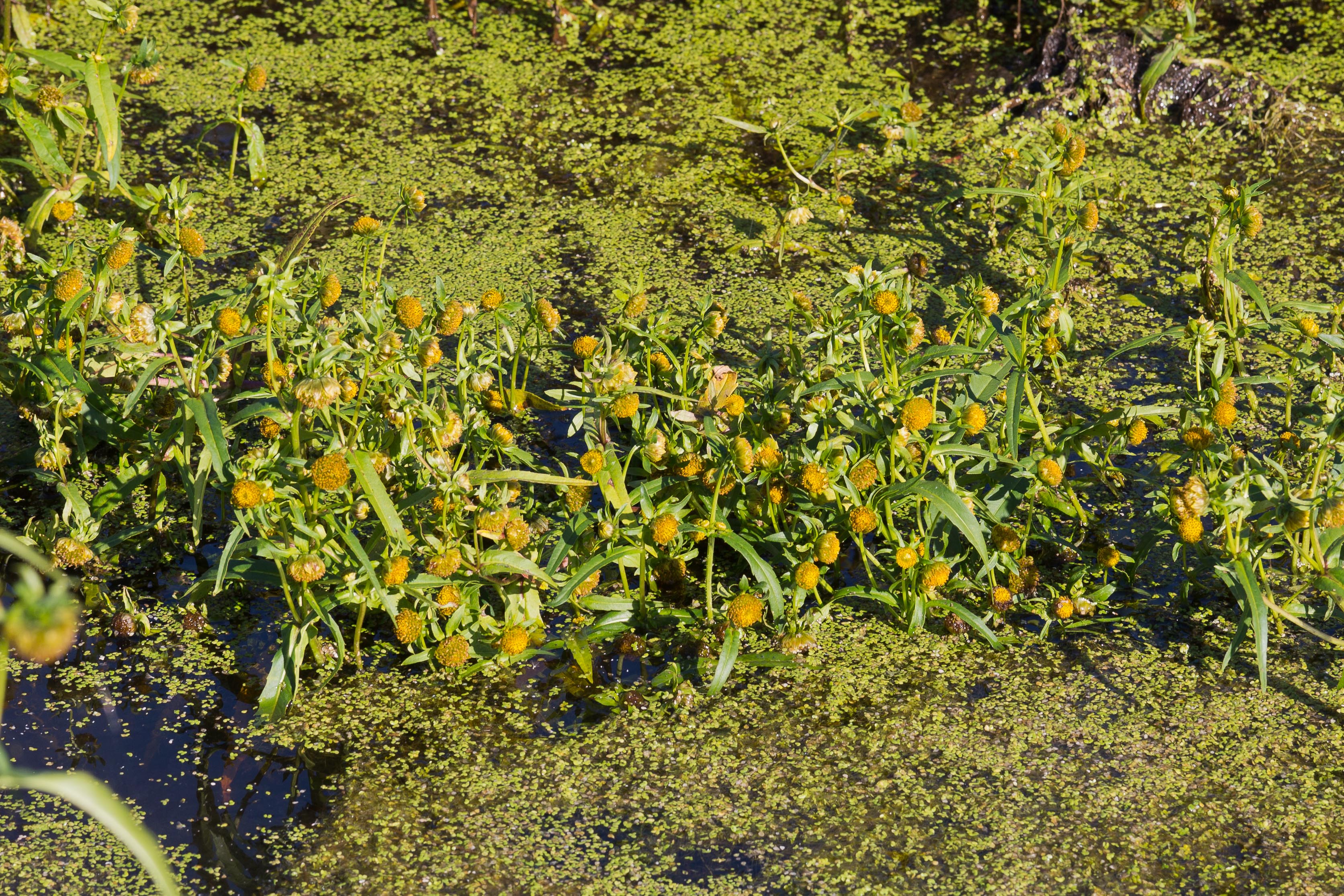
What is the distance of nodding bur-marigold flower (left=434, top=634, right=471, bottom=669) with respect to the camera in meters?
2.05

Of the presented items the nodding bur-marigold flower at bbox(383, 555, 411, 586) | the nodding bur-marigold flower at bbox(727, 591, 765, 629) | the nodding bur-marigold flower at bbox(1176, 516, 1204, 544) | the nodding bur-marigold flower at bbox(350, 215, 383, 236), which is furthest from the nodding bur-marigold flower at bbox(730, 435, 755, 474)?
the nodding bur-marigold flower at bbox(350, 215, 383, 236)

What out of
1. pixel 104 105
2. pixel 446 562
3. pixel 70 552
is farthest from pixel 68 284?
pixel 446 562

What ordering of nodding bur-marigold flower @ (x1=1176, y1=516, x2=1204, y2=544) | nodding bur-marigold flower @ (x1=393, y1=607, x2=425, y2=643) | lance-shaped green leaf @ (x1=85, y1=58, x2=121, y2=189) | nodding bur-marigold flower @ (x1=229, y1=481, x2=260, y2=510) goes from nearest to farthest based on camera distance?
nodding bur-marigold flower @ (x1=229, y1=481, x2=260, y2=510) < nodding bur-marigold flower @ (x1=1176, y1=516, x2=1204, y2=544) < nodding bur-marigold flower @ (x1=393, y1=607, x2=425, y2=643) < lance-shaped green leaf @ (x1=85, y1=58, x2=121, y2=189)

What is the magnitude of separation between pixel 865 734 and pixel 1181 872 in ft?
1.60

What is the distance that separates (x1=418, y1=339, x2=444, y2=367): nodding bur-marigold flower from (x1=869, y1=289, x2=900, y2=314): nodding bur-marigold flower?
70cm

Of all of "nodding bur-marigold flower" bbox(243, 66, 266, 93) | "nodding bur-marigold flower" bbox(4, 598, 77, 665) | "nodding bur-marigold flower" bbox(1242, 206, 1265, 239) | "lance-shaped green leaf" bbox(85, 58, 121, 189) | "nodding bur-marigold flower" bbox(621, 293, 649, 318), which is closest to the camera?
"nodding bur-marigold flower" bbox(4, 598, 77, 665)

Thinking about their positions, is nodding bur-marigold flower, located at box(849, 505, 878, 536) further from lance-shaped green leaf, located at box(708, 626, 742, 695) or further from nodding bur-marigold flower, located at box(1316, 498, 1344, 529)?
nodding bur-marigold flower, located at box(1316, 498, 1344, 529)

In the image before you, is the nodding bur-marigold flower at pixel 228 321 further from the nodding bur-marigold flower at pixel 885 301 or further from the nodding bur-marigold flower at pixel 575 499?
the nodding bur-marigold flower at pixel 885 301

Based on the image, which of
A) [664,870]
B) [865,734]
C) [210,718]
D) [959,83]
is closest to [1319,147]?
[959,83]

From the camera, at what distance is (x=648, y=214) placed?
3316 mm

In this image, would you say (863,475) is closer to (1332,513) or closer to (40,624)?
(1332,513)

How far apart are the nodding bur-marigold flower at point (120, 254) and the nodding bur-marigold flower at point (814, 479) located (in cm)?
120

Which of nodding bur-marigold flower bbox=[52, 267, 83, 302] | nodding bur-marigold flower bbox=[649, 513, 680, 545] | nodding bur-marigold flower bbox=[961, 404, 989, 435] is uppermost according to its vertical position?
nodding bur-marigold flower bbox=[52, 267, 83, 302]

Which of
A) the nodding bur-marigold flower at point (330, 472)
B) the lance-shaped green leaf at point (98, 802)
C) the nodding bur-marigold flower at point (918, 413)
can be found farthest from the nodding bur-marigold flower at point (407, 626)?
the lance-shaped green leaf at point (98, 802)
